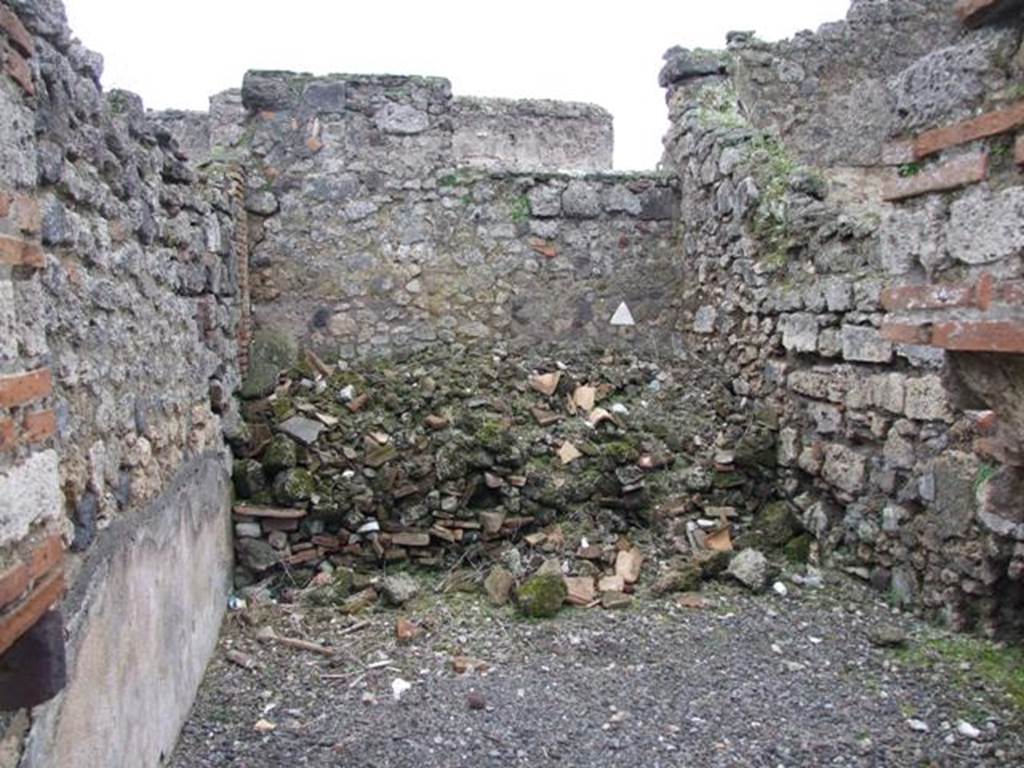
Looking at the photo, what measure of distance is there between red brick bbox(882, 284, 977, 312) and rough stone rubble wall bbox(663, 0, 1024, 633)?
0.02 metres

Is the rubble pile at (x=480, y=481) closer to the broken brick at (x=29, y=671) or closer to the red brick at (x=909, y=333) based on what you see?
the red brick at (x=909, y=333)

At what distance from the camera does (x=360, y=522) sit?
198 inches

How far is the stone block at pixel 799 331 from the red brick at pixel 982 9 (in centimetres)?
325

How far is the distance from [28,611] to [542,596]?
306cm

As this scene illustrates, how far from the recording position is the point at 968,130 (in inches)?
74.7

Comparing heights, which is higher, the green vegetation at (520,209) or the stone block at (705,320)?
the green vegetation at (520,209)

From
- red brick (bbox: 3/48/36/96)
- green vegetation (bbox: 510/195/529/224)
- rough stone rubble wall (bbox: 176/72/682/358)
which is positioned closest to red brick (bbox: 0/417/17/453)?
red brick (bbox: 3/48/36/96)

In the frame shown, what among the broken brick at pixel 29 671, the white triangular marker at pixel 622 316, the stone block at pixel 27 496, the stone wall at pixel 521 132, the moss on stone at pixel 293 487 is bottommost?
the moss on stone at pixel 293 487

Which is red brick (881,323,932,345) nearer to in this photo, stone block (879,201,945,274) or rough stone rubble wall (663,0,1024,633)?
rough stone rubble wall (663,0,1024,633)

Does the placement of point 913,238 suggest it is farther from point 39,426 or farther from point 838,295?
point 838,295

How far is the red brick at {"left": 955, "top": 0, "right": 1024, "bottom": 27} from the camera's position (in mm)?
1824

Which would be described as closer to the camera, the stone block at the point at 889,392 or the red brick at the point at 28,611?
the red brick at the point at 28,611

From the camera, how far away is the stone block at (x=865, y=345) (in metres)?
4.50

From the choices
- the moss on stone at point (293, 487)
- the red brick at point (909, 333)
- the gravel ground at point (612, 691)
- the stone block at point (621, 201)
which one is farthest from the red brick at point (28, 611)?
the stone block at point (621, 201)
